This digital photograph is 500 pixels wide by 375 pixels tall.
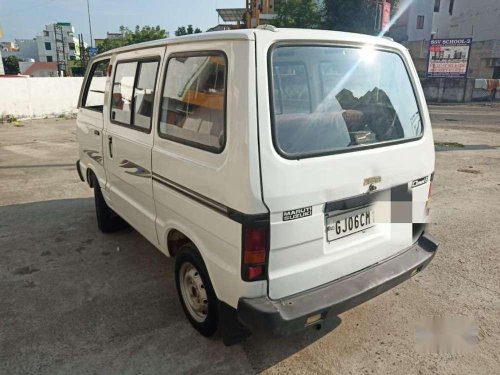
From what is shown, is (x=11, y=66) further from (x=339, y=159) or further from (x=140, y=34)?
(x=339, y=159)

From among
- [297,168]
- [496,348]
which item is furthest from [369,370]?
[297,168]

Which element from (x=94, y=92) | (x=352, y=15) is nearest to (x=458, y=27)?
(x=352, y=15)

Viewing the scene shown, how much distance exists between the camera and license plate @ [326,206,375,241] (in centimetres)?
222

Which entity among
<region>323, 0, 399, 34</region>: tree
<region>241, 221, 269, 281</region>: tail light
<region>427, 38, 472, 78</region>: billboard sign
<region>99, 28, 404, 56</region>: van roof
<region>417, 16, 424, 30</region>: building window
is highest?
<region>417, 16, 424, 30</region>: building window

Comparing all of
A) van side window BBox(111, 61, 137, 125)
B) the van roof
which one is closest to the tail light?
the van roof

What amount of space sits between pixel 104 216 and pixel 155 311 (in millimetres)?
1806

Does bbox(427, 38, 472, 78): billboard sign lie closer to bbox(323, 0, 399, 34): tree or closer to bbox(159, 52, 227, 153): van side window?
bbox(323, 0, 399, 34): tree

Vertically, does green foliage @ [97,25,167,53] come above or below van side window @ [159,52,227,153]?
above

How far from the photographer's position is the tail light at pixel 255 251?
1.94 meters

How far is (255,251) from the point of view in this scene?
1.98 m

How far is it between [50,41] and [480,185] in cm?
9491

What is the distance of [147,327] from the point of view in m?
2.78

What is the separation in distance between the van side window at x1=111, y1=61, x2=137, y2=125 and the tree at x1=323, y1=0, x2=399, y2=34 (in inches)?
1139

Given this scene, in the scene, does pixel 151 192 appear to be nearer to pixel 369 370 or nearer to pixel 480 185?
pixel 369 370
